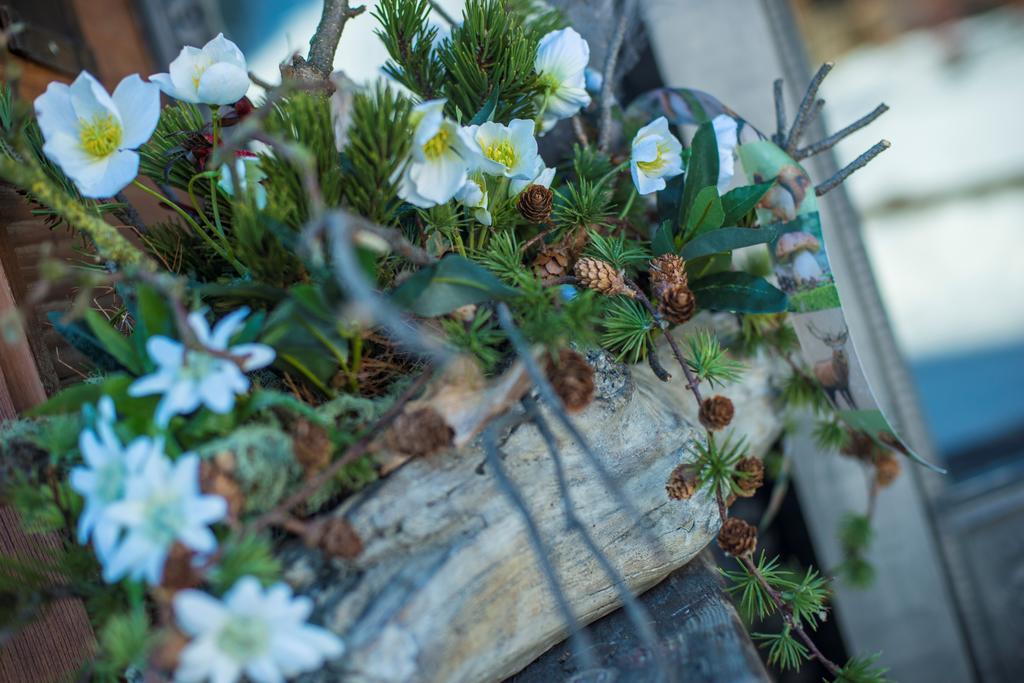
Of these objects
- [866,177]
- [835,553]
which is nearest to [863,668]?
[835,553]

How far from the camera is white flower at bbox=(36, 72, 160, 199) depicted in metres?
0.50

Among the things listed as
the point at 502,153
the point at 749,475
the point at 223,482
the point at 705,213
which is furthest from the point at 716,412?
the point at 223,482

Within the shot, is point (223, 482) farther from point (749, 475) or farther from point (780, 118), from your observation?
point (780, 118)

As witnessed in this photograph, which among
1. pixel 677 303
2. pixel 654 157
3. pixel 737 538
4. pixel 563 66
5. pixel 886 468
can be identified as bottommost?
pixel 886 468

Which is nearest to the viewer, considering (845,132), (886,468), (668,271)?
(668,271)

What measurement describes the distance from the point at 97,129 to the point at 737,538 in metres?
0.58

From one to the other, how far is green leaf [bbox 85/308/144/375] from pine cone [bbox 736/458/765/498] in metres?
0.47

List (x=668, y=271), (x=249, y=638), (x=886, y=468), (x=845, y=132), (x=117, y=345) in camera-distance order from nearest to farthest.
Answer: (x=249, y=638) < (x=117, y=345) < (x=668, y=271) < (x=845, y=132) < (x=886, y=468)

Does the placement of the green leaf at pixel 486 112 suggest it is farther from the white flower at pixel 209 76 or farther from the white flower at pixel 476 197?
the white flower at pixel 209 76

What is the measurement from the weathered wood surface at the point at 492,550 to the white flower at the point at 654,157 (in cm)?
16

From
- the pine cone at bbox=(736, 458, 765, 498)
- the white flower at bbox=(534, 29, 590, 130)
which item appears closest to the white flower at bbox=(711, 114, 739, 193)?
the white flower at bbox=(534, 29, 590, 130)

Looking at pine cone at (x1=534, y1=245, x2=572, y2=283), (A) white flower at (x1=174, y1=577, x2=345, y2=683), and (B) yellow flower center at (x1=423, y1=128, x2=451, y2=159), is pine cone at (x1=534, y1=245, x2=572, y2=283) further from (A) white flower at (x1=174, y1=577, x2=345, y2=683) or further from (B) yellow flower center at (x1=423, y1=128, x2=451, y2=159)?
(A) white flower at (x1=174, y1=577, x2=345, y2=683)

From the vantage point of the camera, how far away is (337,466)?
0.47 metres

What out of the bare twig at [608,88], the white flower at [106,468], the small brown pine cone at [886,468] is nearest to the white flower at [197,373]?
the white flower at [106,468]
